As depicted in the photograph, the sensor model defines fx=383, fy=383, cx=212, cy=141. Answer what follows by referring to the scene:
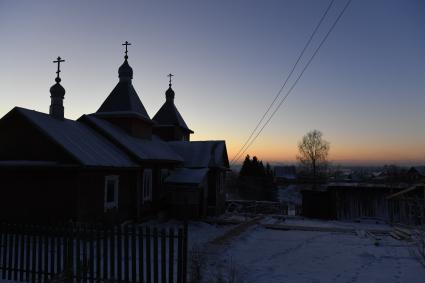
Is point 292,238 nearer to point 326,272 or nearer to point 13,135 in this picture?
point 326,272

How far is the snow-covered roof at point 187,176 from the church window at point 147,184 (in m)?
1.72

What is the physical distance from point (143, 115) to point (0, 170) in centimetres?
968

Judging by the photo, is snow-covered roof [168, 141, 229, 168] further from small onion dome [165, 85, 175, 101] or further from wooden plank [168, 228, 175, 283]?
wooden plank [168, 228, 175, 283]

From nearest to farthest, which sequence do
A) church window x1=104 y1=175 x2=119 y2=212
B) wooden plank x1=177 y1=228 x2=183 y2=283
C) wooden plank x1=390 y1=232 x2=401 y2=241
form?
wooden plank x1=177 y1=228 x2=183 y2=283
wooden plank x1=390 y1=232 x2=401 y2=241
church window x1=104 y1=175 x2=119 y2=212

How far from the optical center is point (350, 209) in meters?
24.7

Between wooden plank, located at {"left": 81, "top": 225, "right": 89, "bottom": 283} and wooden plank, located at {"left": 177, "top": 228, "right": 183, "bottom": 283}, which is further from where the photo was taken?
wooden plank, located at {"left": 81, "top": 225, "right": 89, "bottom": 283}

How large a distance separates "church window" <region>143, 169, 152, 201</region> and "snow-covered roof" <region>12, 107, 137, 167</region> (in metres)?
1.62

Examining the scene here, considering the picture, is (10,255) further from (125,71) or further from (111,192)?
(125,71)

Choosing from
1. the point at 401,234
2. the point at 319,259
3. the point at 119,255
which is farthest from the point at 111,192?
the point at 401,234

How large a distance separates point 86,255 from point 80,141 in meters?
8.80

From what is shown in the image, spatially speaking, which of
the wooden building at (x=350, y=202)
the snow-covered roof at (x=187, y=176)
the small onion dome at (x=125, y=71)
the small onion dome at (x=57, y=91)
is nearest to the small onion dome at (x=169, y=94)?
the small onion dome at (x=125, y=71)

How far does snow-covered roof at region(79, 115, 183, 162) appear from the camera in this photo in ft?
63.5

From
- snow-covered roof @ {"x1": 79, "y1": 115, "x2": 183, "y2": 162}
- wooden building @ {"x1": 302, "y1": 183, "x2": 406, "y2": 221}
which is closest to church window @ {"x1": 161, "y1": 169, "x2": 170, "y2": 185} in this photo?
snow-covered roof @ {"x1": 79, "y1": 115, "x2": 183, "y2": 162}

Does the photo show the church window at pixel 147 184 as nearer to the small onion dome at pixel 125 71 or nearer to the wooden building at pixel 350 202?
the small onion dome at pixel 125 71
